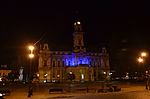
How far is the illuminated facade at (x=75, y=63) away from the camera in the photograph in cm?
8756

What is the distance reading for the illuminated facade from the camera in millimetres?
87562

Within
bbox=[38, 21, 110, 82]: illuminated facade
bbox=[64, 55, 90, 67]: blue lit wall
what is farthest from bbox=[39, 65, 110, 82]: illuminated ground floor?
bbox=[64, 55, 90, 67]: blue lit wall

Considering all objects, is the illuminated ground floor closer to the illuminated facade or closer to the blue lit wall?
the illuminated facade

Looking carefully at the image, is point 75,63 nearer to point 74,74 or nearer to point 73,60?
point 73,60

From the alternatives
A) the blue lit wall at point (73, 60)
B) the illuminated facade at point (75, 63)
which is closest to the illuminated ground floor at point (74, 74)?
the illuminated facade at point (75, 63)

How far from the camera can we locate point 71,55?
300 feet

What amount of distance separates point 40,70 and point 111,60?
3761 centimetres

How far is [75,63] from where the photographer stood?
90.1 meters

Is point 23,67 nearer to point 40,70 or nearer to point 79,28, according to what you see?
point 40,70

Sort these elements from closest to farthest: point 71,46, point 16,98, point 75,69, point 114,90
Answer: point 16,98
point 114,90
point 75,69
point 71,46

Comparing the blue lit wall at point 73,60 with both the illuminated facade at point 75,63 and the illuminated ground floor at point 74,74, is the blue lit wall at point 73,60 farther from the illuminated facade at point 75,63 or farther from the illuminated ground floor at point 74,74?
the illuminated ground floor at point 74,74

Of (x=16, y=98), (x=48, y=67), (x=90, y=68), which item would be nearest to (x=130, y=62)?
(x=90, y=68)

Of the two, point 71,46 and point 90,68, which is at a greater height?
point 71,46

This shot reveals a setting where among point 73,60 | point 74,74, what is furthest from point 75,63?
point 74,74
